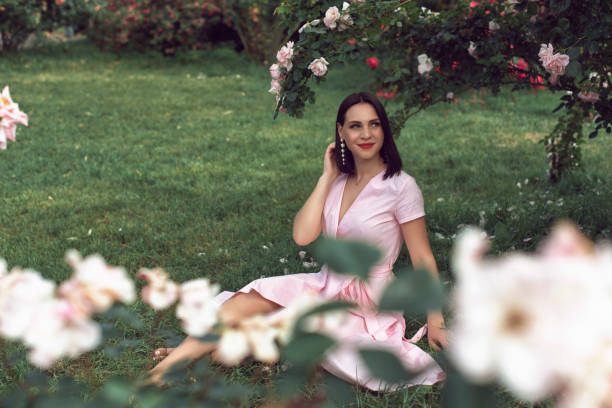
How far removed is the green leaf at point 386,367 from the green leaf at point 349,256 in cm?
8

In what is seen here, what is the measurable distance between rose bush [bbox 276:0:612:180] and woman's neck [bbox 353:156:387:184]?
408 mm

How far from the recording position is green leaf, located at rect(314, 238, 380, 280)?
589 millimetres

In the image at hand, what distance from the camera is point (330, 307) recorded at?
615 millimetres

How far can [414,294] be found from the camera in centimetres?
56

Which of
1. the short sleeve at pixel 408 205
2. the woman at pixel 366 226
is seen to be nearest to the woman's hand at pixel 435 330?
the woman at pixel 366 226

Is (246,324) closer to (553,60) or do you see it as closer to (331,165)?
(331,165)

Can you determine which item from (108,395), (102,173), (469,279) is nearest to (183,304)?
(108,395)

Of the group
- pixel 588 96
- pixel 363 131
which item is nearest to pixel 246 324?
pixel 363 131

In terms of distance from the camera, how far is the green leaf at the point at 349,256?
59cm

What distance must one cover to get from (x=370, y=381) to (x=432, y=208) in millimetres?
A: 2203

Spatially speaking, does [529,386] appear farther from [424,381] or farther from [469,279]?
[424,381]

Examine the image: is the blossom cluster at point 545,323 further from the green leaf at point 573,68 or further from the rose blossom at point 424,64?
the rose blossom at point 424,64

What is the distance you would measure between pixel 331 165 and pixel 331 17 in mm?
686

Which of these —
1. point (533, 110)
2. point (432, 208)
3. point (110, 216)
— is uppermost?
point (533, 110)
